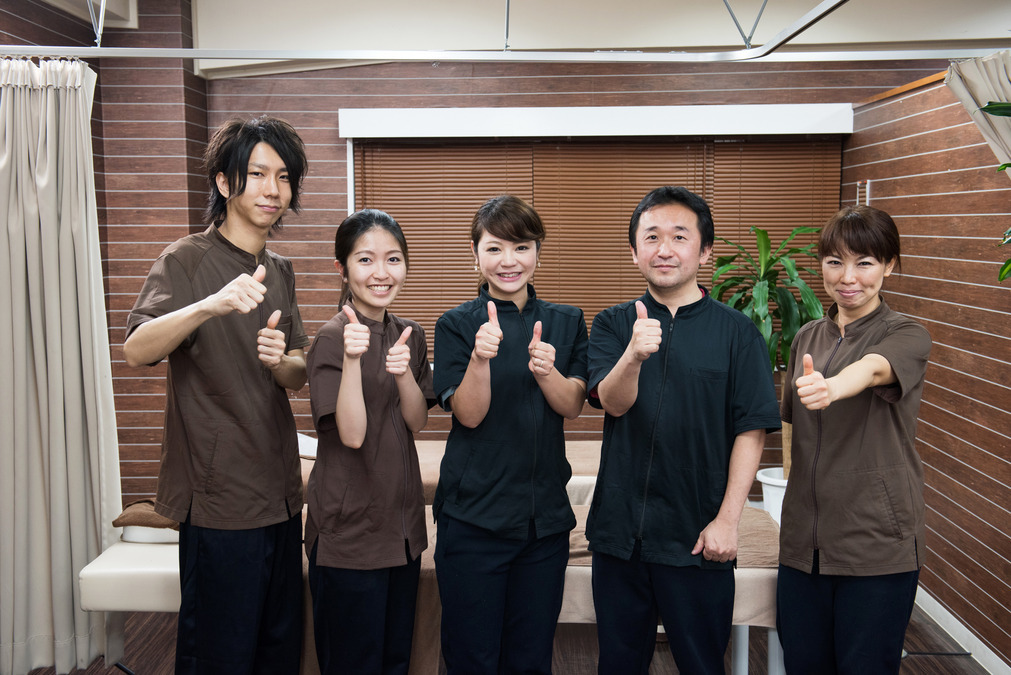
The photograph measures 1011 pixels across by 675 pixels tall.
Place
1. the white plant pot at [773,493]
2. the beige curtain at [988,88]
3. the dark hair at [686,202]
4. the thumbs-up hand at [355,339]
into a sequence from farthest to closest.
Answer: the white plant pot at [773,493] < the beige curtain at [988,88] < the dark hair at [686,202] < the thumbs-up hand at [355,339]

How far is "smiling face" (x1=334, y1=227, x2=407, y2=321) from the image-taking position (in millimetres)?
1812

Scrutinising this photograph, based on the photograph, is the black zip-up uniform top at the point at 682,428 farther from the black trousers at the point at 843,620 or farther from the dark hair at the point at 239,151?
the dark hair at the point at 239,151

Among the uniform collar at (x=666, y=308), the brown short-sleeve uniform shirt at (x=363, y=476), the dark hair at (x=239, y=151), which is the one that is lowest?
the brown short-sleeve uniform shirt at (x=363, y=476)

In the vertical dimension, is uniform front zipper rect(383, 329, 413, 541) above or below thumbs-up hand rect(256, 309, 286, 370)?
below

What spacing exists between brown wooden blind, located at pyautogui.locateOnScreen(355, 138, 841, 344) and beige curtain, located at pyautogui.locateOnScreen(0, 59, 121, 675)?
2.21 m

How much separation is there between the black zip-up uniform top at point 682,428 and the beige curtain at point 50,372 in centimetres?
154

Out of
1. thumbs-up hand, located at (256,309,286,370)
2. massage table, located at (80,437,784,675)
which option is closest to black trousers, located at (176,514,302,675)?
massage table, located at (80,437,784,675)

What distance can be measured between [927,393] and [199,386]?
2920 millimetres

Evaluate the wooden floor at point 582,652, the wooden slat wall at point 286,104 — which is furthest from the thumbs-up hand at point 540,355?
the wooden slat wall at point 286,104

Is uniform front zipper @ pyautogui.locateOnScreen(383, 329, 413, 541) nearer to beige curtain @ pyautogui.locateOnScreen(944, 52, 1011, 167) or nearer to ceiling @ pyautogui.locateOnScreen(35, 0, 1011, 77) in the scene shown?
beige curtain @ pyautogui.locateOnScreen(944, 52, 1011, 167)

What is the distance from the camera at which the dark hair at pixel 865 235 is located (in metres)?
1.85

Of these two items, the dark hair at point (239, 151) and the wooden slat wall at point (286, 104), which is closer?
the dark hair at point (239, 151)

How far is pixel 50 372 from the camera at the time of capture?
2.24 metres

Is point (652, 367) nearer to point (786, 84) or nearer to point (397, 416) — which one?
point (397, 416)
